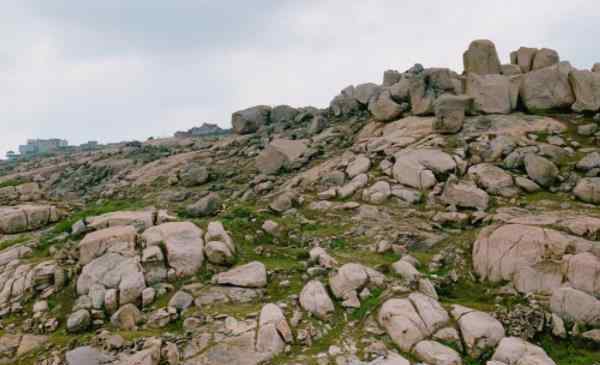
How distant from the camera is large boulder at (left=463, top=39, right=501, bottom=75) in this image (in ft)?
81.3

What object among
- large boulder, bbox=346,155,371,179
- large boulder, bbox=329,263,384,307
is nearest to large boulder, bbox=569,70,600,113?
large boulder, bbox=346,155,371,179

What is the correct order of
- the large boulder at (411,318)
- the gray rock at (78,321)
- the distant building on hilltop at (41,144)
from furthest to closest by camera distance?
the distant building on hilltop at (41,144), the gray rock at (78,321), the large boulder at (411,318)

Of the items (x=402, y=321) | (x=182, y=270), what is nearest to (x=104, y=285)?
(x=182, y=270)


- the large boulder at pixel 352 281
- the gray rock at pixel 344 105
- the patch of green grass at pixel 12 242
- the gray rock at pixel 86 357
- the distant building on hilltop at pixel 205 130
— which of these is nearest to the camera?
the gray rock at pixel 86 357

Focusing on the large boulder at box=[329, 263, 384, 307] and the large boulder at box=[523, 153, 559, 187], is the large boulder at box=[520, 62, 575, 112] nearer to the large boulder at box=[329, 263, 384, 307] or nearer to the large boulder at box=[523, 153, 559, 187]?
the large boulder at box=[523, 153, 559, 187]

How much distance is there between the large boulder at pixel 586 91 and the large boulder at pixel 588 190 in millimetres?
6973

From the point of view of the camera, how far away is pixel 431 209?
53.1ft

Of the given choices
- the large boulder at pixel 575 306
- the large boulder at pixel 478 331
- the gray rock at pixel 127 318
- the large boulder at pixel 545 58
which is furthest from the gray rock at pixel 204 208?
the large boulder at pixel 545 58

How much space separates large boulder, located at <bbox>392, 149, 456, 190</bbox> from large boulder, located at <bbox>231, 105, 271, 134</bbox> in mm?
20898

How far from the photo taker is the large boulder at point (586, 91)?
20083mm

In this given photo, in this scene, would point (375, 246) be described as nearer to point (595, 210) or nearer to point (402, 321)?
point (402, 321)

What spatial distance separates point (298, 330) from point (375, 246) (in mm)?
5250

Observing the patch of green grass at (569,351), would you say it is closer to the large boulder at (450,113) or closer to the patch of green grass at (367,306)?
the patch of green grass at (367,306)

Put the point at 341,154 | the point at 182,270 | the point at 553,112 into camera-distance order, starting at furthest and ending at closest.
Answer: the point at 341,154, the point at 553,112, the point at 182,270
